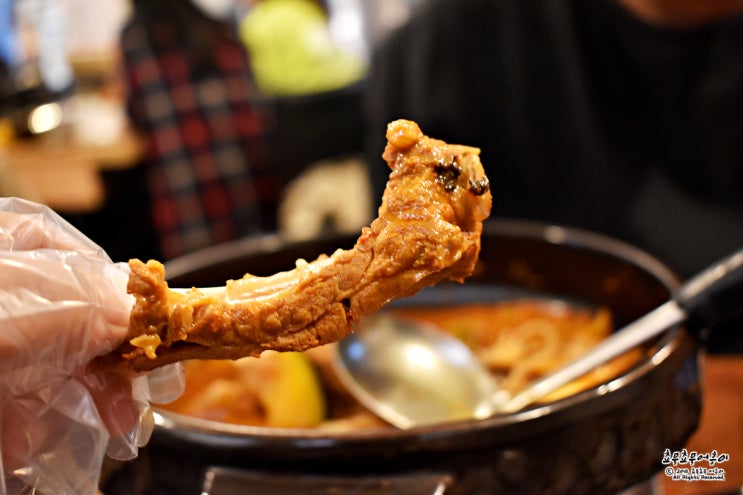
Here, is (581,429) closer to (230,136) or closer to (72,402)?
(72,402)

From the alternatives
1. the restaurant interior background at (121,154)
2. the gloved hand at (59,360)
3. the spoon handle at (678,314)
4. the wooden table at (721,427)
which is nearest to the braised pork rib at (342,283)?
the gloved hand at (59,360)

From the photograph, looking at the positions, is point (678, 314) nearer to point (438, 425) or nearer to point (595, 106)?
point (438, 425)

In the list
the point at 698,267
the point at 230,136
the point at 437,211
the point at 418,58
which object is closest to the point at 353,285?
the point at 437,211

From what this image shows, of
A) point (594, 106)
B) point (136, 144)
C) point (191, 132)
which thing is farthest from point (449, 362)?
point (136, 144)

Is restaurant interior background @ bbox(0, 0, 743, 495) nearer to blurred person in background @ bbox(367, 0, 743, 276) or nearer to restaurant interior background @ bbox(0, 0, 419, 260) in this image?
restaurant interior background @ bbox(0, 0, 419, 260)

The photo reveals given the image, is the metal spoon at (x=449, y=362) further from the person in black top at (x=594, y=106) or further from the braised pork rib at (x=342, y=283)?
the person in black top at (x=594, y=106)

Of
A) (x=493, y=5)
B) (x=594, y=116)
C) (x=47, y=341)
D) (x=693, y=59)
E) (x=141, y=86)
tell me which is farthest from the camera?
(x=141, y=86)

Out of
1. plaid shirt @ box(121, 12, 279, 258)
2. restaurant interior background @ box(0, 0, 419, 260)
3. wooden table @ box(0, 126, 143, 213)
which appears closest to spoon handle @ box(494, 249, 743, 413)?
restaurant interior background @ box(0, 0, 419, 260)
